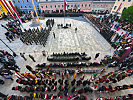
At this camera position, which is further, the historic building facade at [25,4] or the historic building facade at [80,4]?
the historic building facade at [25,4]

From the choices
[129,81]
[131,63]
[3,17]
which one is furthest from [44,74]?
[3,17]

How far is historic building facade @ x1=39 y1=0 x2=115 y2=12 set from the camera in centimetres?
3428

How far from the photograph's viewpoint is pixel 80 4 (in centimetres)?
3481

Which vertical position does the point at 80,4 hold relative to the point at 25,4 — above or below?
above

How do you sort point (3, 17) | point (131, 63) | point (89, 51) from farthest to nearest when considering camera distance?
point (3, 17)
point (89, 51)
point (131, 63)

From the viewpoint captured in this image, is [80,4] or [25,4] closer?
A: [80,4]

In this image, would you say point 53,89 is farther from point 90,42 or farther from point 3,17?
point 3,17

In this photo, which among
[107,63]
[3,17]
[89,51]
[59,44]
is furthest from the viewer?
[3,17]

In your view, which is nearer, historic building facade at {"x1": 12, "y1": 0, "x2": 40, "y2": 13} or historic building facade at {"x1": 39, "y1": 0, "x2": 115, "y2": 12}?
historic building facade at {"x1": 39, "y1": 0, "x2": 115, "y2": 12}

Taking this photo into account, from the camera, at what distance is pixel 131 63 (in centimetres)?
898

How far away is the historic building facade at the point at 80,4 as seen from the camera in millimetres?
34281

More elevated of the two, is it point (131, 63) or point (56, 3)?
point (56, 3)

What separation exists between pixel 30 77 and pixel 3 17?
3078cm

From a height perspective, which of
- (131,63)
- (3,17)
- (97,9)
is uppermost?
(97,9)
